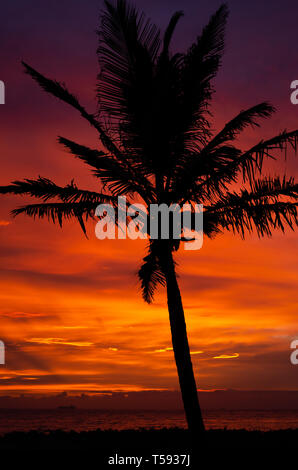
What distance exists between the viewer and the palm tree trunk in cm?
1163

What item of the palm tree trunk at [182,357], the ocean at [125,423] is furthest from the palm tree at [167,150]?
the ocean at [125,423]

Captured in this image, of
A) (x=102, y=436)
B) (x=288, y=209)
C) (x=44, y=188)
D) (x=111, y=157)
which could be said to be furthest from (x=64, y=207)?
(x=102, y=436)

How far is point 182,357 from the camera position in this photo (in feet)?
39.1

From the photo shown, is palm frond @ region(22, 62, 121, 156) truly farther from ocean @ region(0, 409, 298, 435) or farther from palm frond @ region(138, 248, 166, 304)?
ocean @ region(0, 409, 298, 435)

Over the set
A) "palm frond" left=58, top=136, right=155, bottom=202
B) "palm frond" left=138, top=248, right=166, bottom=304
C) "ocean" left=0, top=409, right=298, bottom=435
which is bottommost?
"ocean" left=0, top=409, right=298, bottom=435

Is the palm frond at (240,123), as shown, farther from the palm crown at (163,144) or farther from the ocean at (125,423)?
the ocean at (125,423)

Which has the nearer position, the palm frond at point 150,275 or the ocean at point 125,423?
the palm frond at point 150,275

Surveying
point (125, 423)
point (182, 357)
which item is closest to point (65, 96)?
point (182, 357)

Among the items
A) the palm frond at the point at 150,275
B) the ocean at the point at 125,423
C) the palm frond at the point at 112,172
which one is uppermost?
the palm frond at the point at 112,172

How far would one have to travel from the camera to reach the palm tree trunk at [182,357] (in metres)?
11.6

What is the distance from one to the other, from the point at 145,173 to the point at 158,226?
1.60 m

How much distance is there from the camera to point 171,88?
13.1 metres

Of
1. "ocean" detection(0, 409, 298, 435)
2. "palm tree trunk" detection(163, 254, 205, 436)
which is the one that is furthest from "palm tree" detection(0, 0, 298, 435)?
"ocean" detection(0, 409, 298, 435)

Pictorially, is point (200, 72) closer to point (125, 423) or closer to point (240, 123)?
point (240, 123)
